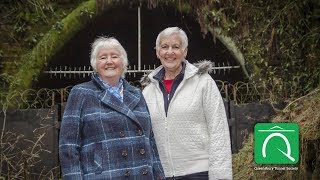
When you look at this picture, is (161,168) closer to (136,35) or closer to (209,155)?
(209,155)

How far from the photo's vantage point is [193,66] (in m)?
3.21

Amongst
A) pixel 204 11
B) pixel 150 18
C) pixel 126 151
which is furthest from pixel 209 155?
pixel 150 18

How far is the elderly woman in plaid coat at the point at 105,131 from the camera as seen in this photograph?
2.79 meters

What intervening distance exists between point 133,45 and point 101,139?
22.0ft

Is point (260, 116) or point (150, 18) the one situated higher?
point (150, 18)

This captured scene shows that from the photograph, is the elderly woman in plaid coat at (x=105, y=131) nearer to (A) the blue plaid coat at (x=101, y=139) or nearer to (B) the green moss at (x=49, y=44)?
(A) the blue plaid coat at (x=101, y=139)

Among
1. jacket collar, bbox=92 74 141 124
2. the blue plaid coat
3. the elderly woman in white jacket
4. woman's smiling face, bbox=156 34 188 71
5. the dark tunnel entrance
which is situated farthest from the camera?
the dark tunnel entrance

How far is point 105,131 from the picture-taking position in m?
2.82

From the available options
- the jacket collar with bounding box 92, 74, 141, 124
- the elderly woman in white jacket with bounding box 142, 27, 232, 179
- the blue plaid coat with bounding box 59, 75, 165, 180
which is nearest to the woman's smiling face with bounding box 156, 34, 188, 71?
the elderly woman in white jacket with bounding box 142, 27, 232, 179

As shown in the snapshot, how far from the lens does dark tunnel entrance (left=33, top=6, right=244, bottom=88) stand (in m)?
8.45

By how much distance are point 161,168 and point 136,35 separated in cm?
647

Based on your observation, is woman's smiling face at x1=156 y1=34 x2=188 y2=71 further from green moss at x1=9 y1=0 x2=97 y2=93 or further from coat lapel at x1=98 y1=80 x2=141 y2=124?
green moss at x1=9 y1=0 x2=97 y2=93

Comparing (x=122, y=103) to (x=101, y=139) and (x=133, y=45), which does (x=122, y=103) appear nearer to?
(x=101, y=139)

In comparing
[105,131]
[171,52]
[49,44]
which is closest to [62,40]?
[49,44]
